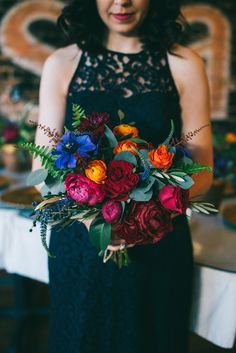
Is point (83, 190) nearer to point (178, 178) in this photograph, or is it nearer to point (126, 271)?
point (178, 178)

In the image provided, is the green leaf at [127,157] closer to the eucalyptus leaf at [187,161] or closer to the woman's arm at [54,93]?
the eucalyptus leaf at [187,161]

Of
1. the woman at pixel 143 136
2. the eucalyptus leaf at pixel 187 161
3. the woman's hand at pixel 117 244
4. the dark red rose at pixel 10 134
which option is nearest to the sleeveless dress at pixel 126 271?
the woman at pixel 143 136

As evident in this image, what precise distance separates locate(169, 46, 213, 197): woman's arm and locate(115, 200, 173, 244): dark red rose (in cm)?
37

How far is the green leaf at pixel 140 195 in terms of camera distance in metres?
0.92

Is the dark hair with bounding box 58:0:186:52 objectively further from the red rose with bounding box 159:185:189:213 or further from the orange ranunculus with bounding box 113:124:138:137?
the red rose with bounding box 159:185:189:213

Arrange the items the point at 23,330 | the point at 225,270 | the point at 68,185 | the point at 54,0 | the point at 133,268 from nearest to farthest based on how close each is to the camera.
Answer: the point at 68,185 < the point at 133,268 < the point at 225,270 < the point at 23,330 < the point at 54,0

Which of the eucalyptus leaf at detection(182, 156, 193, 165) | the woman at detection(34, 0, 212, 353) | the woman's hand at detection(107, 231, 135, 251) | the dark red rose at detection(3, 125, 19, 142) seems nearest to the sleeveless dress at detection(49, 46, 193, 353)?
the woman at detection(34, 0, 212, 353)

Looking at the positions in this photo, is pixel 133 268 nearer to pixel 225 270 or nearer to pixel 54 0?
pixel 225 270

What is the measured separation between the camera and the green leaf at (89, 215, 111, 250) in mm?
945

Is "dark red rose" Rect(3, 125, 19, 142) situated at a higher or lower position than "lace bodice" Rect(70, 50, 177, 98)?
lower

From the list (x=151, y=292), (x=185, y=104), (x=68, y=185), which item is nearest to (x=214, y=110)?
(x=185, y=104)

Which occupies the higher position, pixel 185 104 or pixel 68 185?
pixel 185 104

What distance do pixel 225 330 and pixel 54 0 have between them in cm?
276

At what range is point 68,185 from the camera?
913 mm
